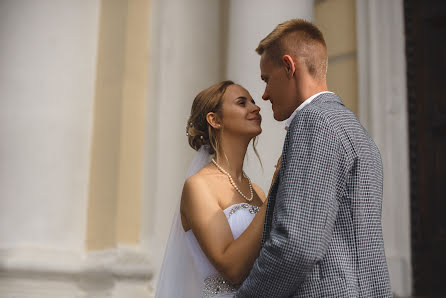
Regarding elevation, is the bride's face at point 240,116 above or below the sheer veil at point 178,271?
above

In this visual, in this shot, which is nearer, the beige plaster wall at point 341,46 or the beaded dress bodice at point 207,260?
the beaded dress bodice at point 207,260

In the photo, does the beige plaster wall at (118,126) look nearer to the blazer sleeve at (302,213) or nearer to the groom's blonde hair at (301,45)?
the groom's blonde hair at (301,45)

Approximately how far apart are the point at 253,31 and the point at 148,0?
109cm

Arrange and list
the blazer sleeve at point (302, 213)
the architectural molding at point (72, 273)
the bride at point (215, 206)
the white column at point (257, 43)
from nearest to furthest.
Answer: the blazer sleeve at point (302, 213) → the bride at point (215, 206) → the architectural molding at point (72, 273) → the white column at point (257, 43)

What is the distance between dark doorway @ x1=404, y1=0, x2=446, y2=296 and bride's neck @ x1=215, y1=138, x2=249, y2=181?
1.83 metres

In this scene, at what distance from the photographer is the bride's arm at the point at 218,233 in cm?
231

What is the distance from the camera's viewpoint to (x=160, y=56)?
4719 millimetres

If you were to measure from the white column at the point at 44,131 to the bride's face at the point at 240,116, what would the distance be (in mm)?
1882

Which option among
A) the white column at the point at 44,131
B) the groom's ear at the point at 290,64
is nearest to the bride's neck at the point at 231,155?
the groom's ear at the point at 290,64

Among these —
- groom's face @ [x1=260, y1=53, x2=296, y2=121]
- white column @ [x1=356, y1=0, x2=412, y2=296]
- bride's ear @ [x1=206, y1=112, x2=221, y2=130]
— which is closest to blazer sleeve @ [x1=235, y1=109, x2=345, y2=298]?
groom's face @ [x1=260, y1=53, x2=296, y2=121]

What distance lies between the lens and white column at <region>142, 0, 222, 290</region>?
4465 mm

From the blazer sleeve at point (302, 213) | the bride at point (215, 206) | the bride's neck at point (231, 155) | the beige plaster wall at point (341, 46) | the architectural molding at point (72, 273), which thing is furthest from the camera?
the beige plaster wall at point (341, 46)

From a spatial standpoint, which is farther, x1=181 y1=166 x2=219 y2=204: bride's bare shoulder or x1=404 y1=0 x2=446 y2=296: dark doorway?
x1=404 y1=0 x2=446 y2=296: dark doorway

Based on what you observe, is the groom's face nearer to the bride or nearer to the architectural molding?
the bride
